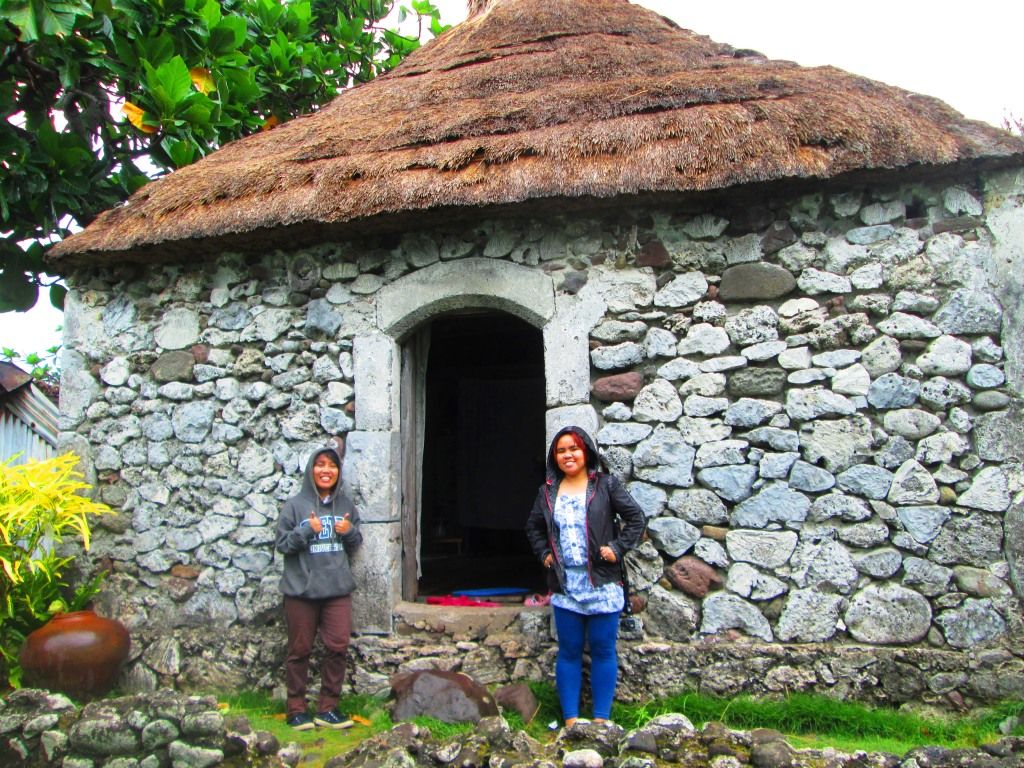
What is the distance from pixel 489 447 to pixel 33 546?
12.9ft

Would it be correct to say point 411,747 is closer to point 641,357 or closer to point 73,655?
point 641,357

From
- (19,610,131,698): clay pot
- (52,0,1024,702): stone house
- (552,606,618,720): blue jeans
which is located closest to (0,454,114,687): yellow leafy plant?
(19,610,131,698): clay pot

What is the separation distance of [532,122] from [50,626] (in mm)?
3551

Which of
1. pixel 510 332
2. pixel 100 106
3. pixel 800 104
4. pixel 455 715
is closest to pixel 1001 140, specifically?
pixel 800 104

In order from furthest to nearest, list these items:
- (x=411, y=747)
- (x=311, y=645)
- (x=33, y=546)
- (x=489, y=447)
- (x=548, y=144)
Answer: (x=489, y=447) < (x=33, y=546) < (x=548, y=144) < (x=311, y=645) < (x=411, y=747)

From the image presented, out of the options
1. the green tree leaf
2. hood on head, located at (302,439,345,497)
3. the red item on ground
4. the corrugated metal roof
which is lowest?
the red item on ground

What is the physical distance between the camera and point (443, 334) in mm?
6938

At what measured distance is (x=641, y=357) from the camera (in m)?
3.95

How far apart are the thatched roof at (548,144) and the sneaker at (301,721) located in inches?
94.1

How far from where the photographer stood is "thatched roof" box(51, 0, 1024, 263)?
3721mm

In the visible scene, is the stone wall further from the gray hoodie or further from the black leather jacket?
the black leather jacket

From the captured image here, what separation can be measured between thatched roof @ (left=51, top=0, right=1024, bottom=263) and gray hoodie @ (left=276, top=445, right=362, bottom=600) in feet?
4.55

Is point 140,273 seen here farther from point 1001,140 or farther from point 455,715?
point 1001,140

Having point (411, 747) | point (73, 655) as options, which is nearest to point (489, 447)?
point (73, 655)
